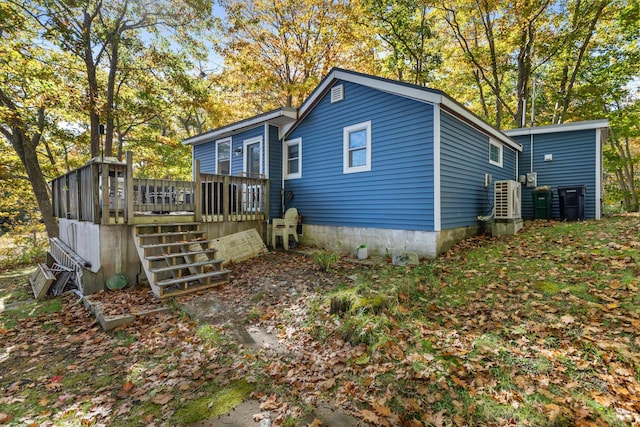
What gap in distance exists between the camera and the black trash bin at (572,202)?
377 inches

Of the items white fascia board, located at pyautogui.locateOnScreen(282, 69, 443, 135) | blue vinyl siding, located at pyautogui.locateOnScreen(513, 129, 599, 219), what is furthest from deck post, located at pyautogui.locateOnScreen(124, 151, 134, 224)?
blue vinyl siding, located at pyautogui.locateOnScreen(513, 129, 599, 219)

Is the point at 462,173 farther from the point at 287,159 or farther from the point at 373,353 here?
the point at 373,353

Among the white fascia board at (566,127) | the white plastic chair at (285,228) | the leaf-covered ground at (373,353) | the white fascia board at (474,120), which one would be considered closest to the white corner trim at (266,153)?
the white plastic chair at (285,228)

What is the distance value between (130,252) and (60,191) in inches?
203

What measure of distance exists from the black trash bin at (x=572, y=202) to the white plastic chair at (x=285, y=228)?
357 inches

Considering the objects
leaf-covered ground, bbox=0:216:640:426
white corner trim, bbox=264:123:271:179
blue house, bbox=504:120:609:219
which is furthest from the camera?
blue house, bbox=504:120:609:219

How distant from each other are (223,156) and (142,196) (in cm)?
520

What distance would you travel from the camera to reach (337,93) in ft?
27.6

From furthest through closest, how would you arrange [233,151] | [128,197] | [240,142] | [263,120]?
[233,151]
[240,142]
[263,120]
[128,197]

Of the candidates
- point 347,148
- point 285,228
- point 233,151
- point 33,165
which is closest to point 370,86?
point 347,148

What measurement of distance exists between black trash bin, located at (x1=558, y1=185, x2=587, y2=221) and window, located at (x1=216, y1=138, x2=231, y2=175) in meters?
12.0

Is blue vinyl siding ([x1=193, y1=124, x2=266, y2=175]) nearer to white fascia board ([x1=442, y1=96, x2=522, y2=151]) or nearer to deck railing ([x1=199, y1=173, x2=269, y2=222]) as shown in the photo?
deck railing ([x1=199, y1=173, x2=269, y2=222])

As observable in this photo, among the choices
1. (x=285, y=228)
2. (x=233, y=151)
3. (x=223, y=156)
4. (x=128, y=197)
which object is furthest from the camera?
(x=223, y=156)

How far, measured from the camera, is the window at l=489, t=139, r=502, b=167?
9.51 meters
